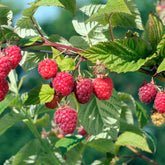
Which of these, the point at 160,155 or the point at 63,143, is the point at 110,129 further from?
the point at 160,155

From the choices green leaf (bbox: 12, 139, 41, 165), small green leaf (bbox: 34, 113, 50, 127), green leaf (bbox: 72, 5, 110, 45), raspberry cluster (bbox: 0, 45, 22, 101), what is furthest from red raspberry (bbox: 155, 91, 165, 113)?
small green leaf (bbox: 34, 113, 50, 127)

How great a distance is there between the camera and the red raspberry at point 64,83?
0.60 metres

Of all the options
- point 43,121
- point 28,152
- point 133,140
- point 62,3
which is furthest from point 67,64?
point 43,121

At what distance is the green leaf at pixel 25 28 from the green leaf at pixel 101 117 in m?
0.21

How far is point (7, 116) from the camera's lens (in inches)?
36.9

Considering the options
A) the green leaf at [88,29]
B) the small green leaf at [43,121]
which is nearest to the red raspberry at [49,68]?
the green leaf at [88,29]

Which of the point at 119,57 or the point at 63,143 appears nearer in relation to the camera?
the point at 119,57

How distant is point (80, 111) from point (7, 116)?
0.28m

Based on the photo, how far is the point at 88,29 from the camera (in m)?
0.83

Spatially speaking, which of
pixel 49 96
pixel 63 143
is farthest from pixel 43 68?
pixel 63 143

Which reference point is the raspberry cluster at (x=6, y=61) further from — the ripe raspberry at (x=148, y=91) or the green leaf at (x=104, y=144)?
the green leaf at (x=104, y=144)

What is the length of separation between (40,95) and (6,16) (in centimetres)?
22

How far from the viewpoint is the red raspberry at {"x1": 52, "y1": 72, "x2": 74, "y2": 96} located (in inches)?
23.6

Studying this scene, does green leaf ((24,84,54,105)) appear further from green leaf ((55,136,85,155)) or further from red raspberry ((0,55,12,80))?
green leaf ((55,136,85,155))
